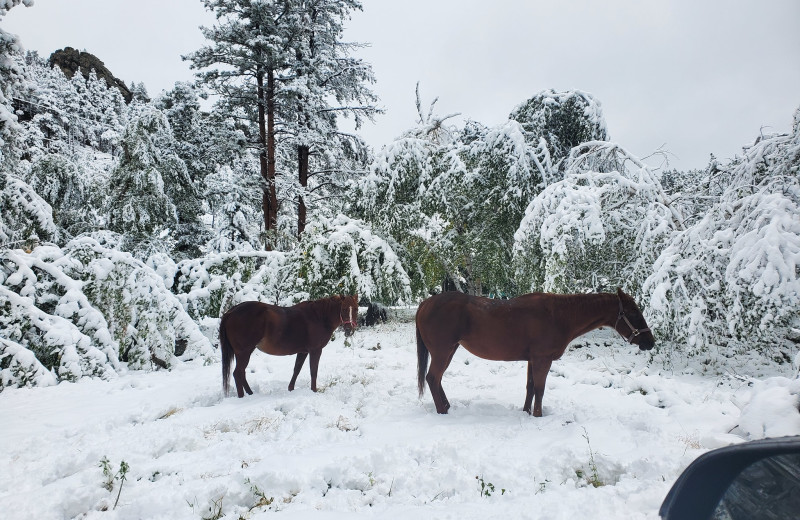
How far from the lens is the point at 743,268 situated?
4613 mm

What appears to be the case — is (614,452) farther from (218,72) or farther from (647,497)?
(218,72)

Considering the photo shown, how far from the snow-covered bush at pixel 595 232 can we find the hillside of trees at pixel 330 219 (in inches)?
1.6

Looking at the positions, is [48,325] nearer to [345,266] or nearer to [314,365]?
[314,365]

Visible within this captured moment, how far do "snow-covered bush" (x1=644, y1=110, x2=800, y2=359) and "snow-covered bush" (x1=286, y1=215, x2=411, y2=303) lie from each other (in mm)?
4889

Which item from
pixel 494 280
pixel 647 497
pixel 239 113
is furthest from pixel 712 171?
pixel 239 113

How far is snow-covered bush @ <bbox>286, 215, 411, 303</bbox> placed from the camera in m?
8.65

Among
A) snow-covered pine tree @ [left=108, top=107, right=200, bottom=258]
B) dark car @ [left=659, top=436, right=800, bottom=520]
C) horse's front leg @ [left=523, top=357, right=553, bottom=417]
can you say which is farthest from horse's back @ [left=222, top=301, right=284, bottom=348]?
snow-covered pine tree @ [left=108, top=107, right=200, bottom=258]

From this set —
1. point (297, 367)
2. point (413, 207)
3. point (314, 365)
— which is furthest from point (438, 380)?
point (413, 207)

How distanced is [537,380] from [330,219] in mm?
8210

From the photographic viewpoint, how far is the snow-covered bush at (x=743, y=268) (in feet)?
14.3

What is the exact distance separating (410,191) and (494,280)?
3.28 meters

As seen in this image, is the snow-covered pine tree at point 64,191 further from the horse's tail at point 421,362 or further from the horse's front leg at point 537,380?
the horse's front leg at point 537,380

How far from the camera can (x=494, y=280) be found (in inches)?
407

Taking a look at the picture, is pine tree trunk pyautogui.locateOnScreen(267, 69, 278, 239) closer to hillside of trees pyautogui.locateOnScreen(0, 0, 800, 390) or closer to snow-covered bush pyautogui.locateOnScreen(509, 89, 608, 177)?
hillside of trees pyautogui.locateOnScreen(0, 0, 800, 390)
